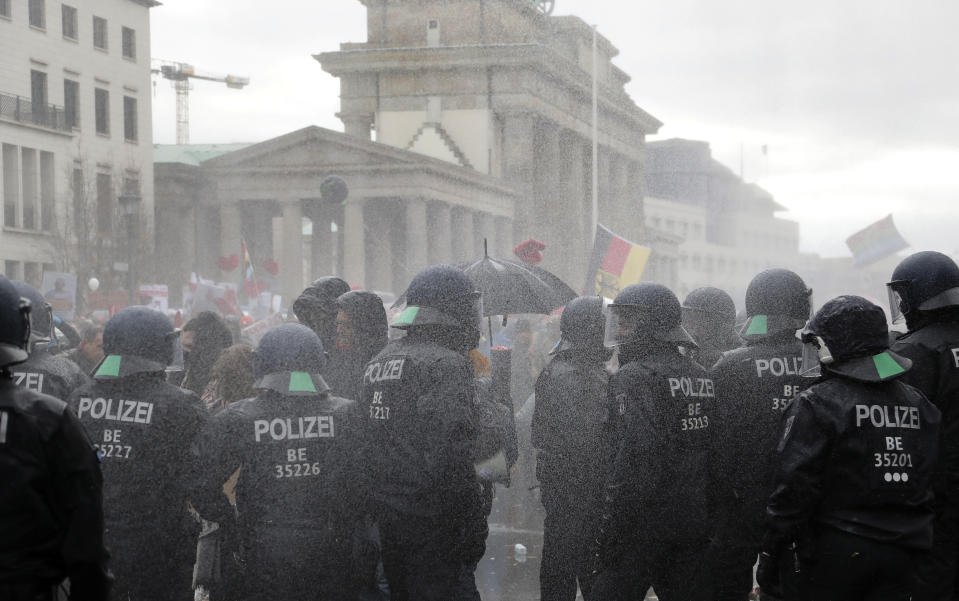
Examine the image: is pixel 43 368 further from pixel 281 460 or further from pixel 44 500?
pixel 44 500

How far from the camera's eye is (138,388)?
18.0 feet

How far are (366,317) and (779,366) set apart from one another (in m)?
2.31

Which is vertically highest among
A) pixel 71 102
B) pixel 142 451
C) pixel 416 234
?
pixel 71 102

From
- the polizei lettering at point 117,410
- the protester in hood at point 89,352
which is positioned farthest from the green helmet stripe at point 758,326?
the protester in hood at point 89,352

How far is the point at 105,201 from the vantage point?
1935 inches

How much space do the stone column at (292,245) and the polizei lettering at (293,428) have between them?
45182 millimetres

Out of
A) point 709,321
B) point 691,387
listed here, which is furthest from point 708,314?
point 691,387

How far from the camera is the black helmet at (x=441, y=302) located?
5.80m

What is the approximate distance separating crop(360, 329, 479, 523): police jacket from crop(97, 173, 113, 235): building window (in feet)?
145

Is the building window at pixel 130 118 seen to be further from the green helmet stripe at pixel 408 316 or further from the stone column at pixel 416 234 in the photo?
the green helmet stripe at pixel 408 316

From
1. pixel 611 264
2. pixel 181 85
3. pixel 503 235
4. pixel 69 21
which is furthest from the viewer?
pixel 181 85

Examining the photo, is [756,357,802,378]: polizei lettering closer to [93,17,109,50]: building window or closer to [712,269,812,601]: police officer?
[712,269,812,601]: police officer

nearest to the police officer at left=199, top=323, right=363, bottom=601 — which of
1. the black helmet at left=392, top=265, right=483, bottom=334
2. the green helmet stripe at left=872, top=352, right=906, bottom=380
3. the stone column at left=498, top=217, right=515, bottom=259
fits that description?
the black helmet at left=392, top=265, right=483, bottom=334

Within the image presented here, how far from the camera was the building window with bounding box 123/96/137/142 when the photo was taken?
169 ft
